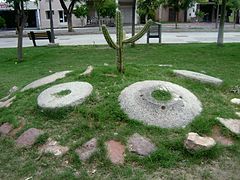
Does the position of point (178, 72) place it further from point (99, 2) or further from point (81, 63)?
point (99, 2)

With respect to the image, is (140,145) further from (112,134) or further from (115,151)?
(112,134)

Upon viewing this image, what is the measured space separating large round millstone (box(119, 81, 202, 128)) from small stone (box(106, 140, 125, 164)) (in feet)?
1.85

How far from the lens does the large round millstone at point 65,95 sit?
4.82 m

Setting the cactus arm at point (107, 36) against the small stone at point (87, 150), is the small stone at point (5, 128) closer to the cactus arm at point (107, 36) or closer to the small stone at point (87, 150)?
the small stone at point (87, 150)

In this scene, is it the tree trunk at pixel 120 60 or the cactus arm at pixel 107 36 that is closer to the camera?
the cactus arm at pixel 107 36

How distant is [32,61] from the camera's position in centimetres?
1161

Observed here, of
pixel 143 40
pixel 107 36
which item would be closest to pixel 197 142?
pixel 107 36

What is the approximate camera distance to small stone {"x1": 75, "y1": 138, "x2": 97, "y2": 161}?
3.92 meters

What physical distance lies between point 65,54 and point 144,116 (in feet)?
29.3

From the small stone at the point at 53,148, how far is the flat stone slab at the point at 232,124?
2214 millimetres

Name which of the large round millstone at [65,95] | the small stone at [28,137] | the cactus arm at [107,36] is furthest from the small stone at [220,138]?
the small stone at [28,137]

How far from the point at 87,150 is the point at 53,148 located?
0.47 m

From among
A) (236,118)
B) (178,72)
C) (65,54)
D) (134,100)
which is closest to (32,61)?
(65,54)

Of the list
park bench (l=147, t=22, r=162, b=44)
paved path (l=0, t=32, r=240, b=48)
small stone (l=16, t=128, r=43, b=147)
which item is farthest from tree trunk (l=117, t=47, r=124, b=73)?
paved path (l=0, t=32, r=240, b=48)
